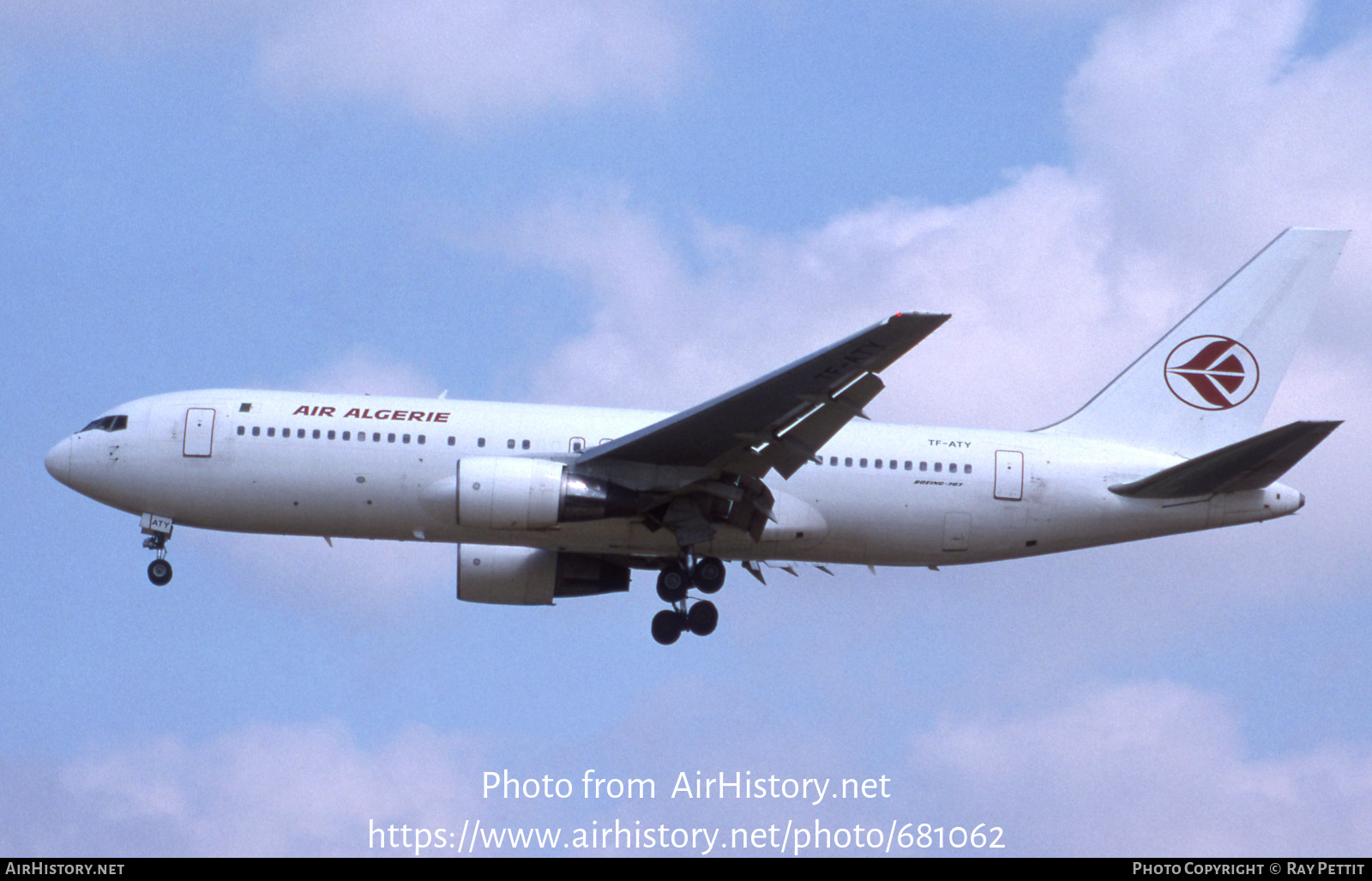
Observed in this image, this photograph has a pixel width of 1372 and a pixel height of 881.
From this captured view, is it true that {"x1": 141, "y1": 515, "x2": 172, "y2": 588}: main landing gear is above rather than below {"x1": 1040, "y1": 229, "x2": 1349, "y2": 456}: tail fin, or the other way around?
below

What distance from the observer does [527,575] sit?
32.9 m

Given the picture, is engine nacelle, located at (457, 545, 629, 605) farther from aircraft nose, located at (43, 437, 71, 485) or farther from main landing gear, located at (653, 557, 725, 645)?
aircraft nose, located at (43, 437, 71, 485)

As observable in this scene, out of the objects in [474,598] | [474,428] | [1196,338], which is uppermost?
[1196,338]

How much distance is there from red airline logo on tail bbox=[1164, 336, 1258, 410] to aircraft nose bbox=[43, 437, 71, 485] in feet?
72.5

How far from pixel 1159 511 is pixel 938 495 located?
170 inches

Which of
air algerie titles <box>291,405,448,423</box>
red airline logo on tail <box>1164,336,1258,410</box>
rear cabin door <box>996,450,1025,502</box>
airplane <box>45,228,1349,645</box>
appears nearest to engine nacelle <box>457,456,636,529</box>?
airplane <box>45,228,1349,645</box>

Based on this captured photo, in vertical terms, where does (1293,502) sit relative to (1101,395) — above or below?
below

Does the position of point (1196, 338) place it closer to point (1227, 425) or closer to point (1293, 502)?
point (1227, 425)

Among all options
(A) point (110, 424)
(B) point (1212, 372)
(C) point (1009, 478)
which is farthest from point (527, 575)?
(B) point (1212, 372)

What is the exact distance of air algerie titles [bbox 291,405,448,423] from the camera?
97.2 feet

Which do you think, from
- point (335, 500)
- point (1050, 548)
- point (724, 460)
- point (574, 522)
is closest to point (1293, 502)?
point (1050, 548)

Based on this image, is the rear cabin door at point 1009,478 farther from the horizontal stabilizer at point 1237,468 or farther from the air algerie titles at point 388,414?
the air algerie titles at point 388,414

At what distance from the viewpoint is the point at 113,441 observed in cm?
3020

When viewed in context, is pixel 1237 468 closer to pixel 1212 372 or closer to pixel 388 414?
pixel 1212 372
